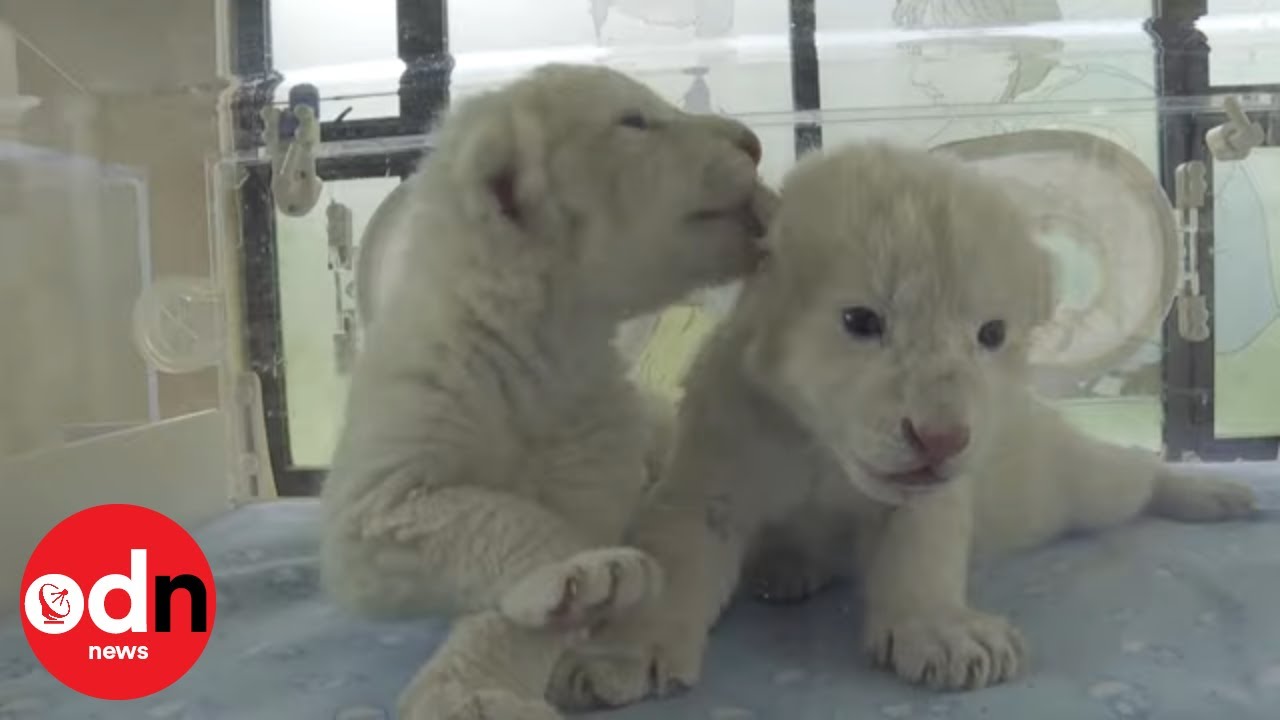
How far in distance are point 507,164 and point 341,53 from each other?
131cm

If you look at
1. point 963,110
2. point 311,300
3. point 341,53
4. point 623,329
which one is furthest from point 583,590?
point 963,110

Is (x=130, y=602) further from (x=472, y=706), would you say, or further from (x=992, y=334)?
(x=992, y=334)

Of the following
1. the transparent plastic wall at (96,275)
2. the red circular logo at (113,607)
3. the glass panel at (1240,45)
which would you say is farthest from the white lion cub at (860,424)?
the glass panel at (1240,45)

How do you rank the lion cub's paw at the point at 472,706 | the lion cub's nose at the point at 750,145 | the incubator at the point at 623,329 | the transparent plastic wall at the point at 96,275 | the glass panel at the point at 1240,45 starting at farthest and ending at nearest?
the glass panel at the point at 1240,45, the transparent plastic wall at the point at 96,275, the lion cub's nose at the point at 750,145, the incubator at the point at 623,329, the lion cub's paw at the point at 472,706

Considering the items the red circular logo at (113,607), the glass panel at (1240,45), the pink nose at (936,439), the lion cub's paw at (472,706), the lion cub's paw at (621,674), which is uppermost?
the glass panel at (1240,45)

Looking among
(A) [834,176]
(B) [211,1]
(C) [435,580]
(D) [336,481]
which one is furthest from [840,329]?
(B) [211,1]

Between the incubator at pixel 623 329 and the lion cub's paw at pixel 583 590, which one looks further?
the incubator at pixel 623 329

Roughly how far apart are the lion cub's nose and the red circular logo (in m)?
0.67

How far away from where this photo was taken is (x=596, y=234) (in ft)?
4.19

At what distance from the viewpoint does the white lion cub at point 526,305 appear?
3.96ft

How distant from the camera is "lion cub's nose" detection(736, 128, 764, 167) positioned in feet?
4.22

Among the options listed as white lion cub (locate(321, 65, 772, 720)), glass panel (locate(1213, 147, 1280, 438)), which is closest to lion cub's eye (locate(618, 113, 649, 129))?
white lion cub (locate(321, 65, 772, 720))

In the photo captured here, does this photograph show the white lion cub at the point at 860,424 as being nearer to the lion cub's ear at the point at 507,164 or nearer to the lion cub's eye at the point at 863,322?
the lion cub's eye at the point at 863,322

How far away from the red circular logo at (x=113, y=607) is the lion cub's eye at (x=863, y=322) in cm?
61
